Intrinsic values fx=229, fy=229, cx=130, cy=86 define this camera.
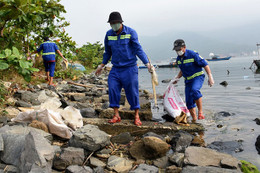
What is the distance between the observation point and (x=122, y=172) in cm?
262

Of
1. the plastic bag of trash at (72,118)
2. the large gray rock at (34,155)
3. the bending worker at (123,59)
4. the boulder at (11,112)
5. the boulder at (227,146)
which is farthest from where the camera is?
the bending worker at (123,59)

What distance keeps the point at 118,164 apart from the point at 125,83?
1765 millimetres

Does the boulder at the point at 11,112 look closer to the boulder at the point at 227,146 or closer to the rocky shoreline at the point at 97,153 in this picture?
the rocky shoreline at the point at 97,153

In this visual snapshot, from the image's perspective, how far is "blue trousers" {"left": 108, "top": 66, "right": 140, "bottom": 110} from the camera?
4.16 meters

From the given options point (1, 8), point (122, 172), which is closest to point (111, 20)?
point (1, 8)

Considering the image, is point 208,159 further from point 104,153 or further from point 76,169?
point 76,169

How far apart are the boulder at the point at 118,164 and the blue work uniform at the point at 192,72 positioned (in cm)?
274

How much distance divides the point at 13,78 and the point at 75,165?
5588 mm

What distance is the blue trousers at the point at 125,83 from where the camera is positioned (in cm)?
416

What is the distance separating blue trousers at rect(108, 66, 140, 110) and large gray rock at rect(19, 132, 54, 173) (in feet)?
6.40

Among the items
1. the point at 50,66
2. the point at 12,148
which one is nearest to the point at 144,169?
the point at 12,148

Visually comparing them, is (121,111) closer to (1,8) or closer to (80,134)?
(80,134)

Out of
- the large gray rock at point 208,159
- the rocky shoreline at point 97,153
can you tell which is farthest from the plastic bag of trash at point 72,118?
the large gray rock at point 208,159

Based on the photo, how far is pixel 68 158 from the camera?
2.56 m
